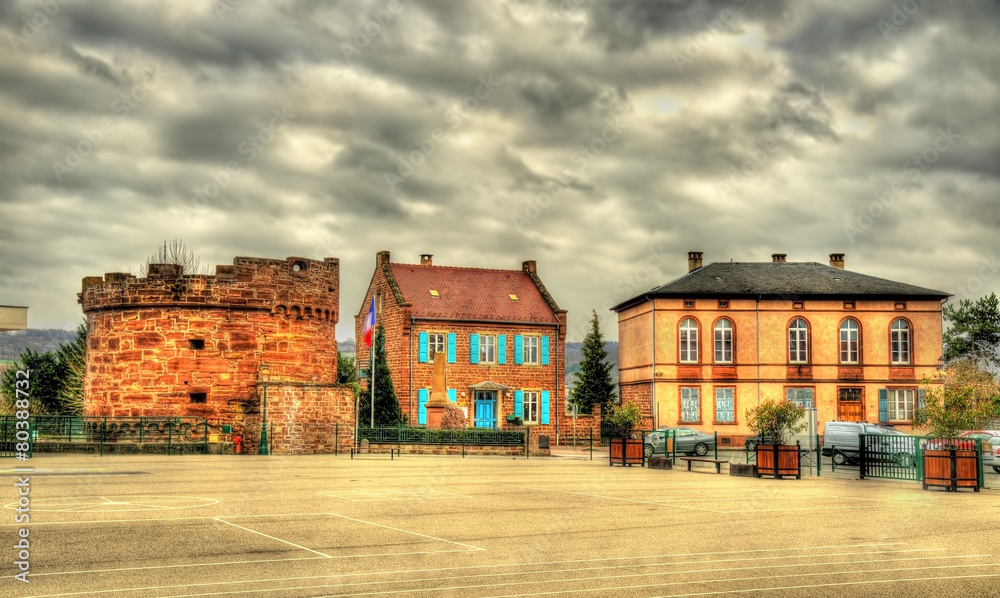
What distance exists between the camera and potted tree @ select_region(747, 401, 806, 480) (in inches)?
1048

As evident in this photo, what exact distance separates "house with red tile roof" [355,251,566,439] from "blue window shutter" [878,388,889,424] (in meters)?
16.0

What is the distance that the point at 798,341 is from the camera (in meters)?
52.2

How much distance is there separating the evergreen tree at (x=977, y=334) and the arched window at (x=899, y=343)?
24.0 meters

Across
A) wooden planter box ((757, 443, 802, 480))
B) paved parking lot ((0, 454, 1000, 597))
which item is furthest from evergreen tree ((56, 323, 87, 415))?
wooden planter box ((757, 443, 802, 480))

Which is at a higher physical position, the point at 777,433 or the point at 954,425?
the point at 954,425

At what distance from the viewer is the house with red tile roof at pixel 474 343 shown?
177 feet

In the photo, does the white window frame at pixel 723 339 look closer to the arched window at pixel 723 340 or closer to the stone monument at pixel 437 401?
the arched window at pixel 723 340

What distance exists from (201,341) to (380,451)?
779 centimetres

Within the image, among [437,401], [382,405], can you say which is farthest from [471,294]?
[437,401]

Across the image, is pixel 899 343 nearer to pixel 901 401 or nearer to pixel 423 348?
pixel 901 401

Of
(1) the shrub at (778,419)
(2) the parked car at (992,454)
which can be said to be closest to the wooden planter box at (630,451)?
(2) the parked car at (992,454)

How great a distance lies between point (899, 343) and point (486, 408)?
21127mm

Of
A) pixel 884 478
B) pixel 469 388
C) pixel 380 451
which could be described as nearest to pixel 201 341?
pixel 380 451

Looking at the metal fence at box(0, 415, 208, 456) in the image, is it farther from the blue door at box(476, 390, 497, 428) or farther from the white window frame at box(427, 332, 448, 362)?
the blue door at box(476, 390, 497, 428)
